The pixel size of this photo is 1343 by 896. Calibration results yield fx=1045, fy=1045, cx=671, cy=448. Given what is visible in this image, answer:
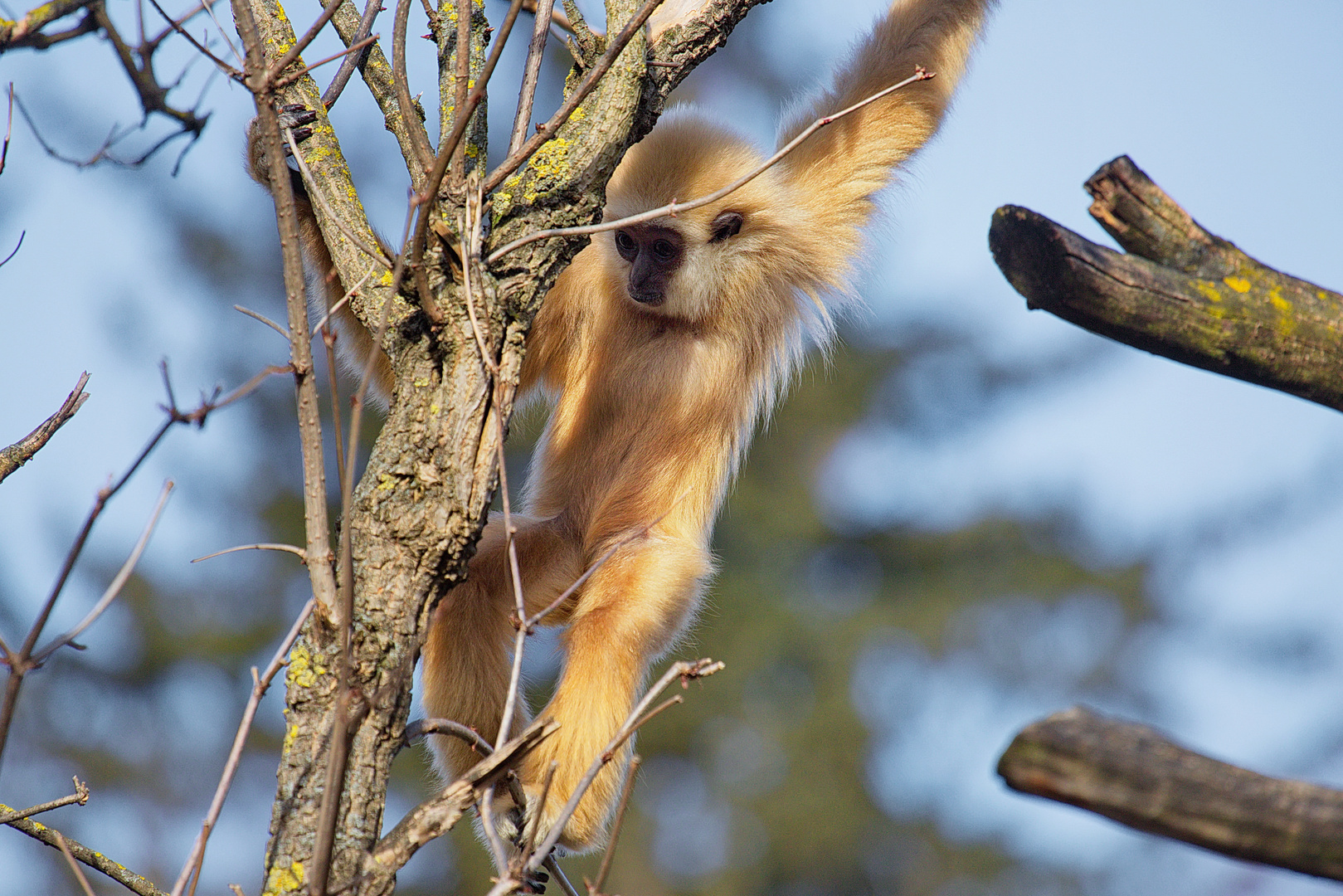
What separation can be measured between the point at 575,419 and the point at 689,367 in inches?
25.2

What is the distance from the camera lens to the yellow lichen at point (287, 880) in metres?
2.38

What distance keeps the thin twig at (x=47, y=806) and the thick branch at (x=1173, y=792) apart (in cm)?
239

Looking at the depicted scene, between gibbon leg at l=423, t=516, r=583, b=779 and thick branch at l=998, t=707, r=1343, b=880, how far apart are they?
3.16 metres

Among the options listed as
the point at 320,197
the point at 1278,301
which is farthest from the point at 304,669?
the point at 1278,301

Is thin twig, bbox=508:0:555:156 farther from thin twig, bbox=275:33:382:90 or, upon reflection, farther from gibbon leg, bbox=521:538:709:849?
gibbon leg, bbox=521:538:709:849

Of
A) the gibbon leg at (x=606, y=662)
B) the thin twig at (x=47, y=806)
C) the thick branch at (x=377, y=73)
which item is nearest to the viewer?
the thin twig at (x=47, y=806)

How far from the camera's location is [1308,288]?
2.41m

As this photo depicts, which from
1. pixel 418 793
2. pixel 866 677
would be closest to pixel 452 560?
pixel 418 793

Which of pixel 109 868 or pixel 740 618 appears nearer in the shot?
pixel 109 868

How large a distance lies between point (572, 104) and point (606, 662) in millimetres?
2523

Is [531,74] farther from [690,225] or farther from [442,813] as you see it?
[690,225]

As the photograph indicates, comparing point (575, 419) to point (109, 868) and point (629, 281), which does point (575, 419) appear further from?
point (109, 868)

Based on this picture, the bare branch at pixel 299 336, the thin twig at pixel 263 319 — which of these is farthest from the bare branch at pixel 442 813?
the thin twig at pixel 263 319

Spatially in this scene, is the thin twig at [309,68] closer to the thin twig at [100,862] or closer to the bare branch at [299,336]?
the bare branch at [299,336]
